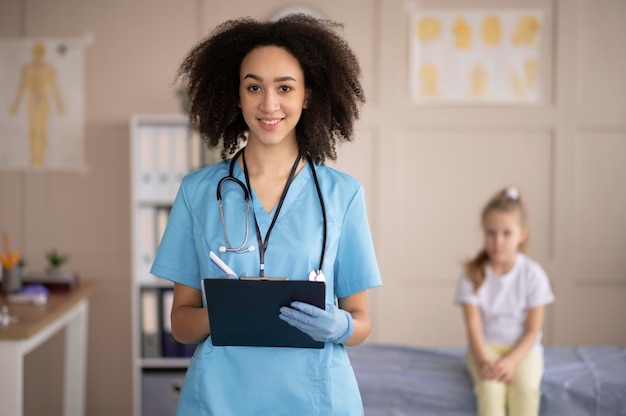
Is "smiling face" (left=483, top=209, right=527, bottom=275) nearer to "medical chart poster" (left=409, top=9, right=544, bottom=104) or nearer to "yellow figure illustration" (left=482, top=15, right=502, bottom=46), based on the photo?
"medical chart poster" (left=409, top=9, right=544, bottom=104)

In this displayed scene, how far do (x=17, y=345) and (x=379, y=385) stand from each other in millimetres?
1154

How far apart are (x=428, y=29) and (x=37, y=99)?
6.32ft

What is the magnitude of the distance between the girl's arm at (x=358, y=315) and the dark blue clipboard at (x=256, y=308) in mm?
76

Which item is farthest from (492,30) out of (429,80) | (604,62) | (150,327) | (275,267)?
(275,267)

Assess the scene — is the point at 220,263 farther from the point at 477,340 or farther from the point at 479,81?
the point at 479,81

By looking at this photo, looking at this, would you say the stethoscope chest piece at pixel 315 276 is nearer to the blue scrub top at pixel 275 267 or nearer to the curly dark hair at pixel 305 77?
the blue scrub top at pixel 275 267

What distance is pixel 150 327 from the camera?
11.3ft

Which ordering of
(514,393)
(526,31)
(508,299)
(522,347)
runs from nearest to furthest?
1. (514,393)
2. (522,347)
3. (508,299)
4. (526,31)

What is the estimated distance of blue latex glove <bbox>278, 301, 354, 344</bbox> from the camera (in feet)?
4.26

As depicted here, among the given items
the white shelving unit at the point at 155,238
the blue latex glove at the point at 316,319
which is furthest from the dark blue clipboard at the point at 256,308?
the white shelving unit at the point at 155,238

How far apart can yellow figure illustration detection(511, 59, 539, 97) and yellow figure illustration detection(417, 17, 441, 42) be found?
1.38ft

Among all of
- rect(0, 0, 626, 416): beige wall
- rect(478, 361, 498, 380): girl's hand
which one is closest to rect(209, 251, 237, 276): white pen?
rect(478, 361, 498, 380): girl's hand

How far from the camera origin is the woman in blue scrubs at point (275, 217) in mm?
1402

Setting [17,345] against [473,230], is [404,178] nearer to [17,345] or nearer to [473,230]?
[473,230]
